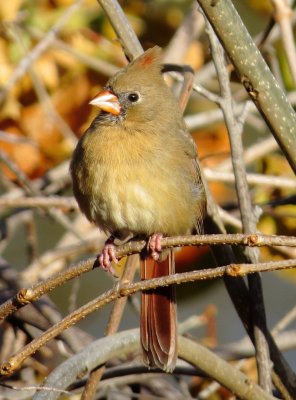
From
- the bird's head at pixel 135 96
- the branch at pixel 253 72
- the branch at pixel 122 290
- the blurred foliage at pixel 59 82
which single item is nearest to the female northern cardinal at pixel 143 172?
the bird's head at pixel 135 96

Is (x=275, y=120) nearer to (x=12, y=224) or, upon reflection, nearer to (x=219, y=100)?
(x=219, y=100)

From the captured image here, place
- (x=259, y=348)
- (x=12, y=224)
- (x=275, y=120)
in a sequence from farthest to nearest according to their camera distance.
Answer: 1. (x=12, y=224)
2. (x=259, y=348)
3. (x=275, y=120)

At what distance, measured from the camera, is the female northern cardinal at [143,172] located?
3062 millimetres

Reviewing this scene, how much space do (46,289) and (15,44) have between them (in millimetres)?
2406

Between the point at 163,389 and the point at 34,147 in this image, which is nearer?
the point at 163,389

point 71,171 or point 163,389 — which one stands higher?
point 71,171

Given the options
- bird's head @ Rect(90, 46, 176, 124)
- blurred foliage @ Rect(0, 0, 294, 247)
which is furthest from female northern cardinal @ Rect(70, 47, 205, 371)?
blurred foliage @ Rect(0, 0, 294, 247)

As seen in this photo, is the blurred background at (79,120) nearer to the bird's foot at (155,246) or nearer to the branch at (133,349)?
the bird's foot at (155,246)

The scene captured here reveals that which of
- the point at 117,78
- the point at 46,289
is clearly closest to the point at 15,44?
the point at 117,78

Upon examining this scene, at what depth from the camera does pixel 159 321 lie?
2936 mm

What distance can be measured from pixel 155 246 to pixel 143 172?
345 mm

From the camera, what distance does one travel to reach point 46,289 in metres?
2.08

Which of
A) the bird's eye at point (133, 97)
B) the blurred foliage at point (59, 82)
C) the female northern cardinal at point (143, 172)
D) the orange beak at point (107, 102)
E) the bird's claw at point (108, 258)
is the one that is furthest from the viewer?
the blurred foliage at point (59, 82)

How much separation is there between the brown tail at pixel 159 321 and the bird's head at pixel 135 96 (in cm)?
49
